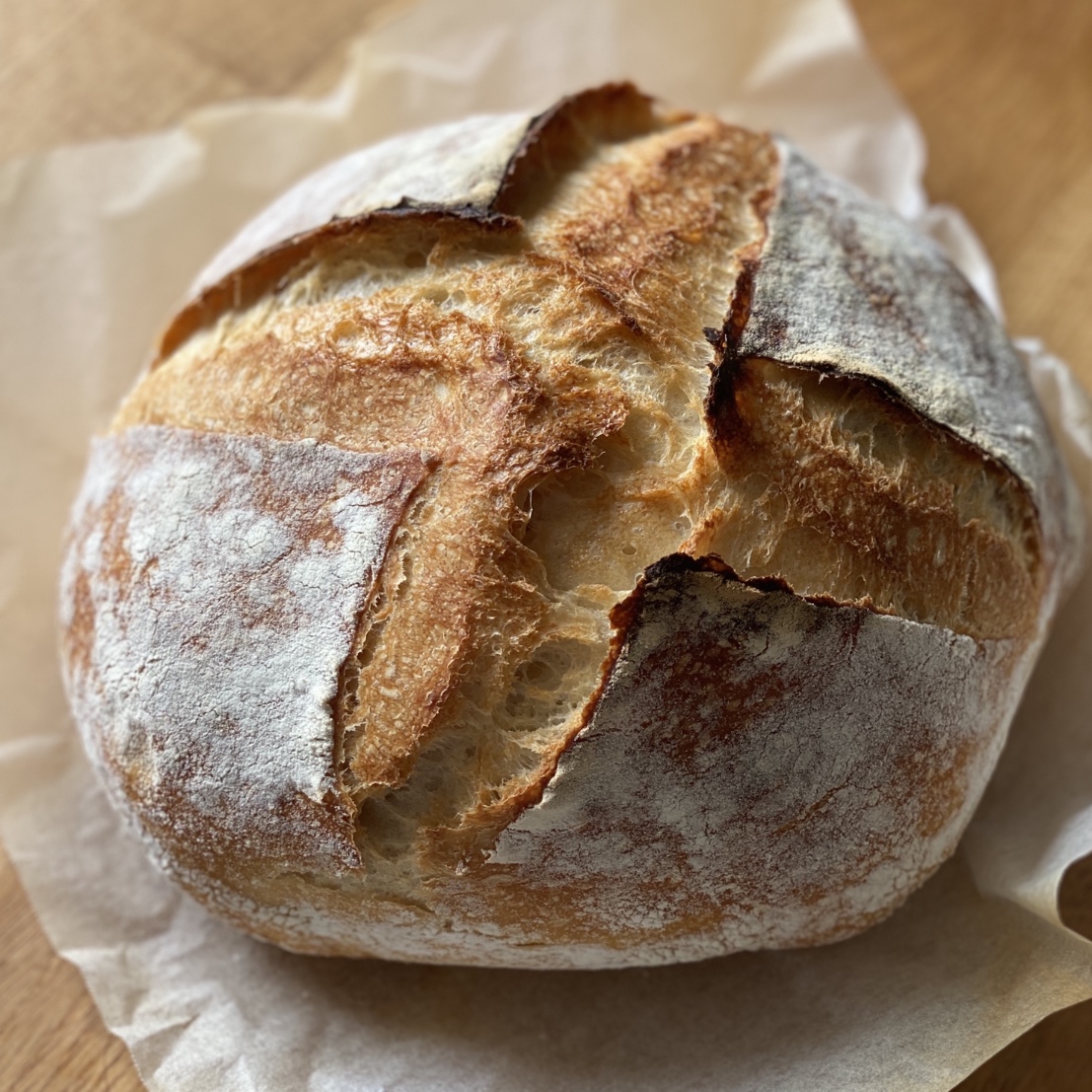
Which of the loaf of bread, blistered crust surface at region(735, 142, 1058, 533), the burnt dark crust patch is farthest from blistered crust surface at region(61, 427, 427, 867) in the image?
blistered crust surface at region(735, 142, 1058, 533)

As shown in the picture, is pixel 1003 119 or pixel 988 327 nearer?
pixel 988 327

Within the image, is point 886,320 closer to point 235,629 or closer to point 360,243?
point 360,243

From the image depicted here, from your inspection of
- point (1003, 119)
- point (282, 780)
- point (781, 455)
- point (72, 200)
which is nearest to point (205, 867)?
point (282, 780)

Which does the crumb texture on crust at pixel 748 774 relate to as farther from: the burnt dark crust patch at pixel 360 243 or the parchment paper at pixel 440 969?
the burnt dark crust patch at pixel 360 243

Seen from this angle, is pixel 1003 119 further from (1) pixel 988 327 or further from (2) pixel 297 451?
(2) pixel 297 451

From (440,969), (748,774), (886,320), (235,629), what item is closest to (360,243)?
(235,629)

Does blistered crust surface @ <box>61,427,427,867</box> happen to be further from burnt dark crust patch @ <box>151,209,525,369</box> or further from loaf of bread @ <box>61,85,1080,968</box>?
burnt dark crust patch @ <box>151,209,525,369</box>

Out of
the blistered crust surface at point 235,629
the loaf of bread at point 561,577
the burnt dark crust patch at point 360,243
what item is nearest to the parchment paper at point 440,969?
the loaf of bread at point 561,577
